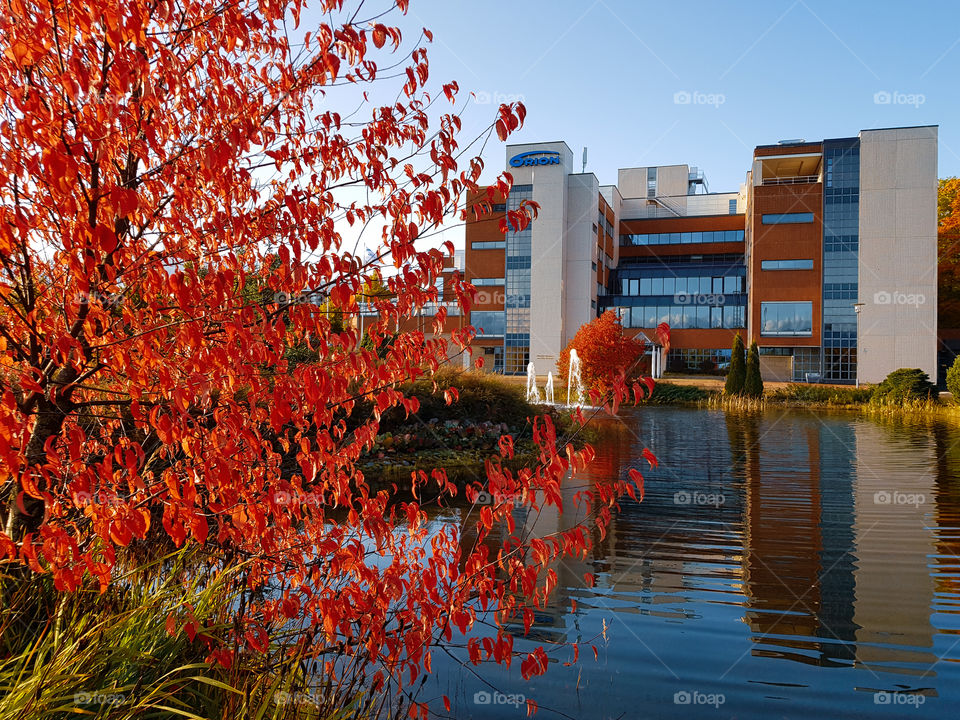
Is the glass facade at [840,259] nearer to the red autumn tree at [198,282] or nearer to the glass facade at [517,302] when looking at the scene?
the glass facade at [517,302]

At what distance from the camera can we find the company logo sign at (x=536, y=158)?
183ft

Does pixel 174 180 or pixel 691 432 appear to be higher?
pixel 174 180

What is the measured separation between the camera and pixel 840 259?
49.2 metres

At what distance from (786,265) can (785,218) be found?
11.7ft

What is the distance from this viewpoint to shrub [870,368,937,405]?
31828 millimetres

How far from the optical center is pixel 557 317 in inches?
2208

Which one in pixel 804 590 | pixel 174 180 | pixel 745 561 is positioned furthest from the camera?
pixel 745 561

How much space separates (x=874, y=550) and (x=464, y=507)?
5.33 m

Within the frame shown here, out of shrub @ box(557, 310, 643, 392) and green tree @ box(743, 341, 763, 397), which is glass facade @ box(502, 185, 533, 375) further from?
green tree @ box(743, 341, 763, 397)

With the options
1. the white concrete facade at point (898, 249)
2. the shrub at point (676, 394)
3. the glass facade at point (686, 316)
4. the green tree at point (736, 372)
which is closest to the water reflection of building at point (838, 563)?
the shrub at point (676, 394)

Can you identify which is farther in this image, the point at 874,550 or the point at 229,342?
the point at 874,550

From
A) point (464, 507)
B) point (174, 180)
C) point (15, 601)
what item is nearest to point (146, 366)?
point (174, 180)

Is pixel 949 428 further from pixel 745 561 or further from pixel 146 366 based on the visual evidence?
pixel 146 366

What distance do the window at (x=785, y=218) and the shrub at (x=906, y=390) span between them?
768 inches
